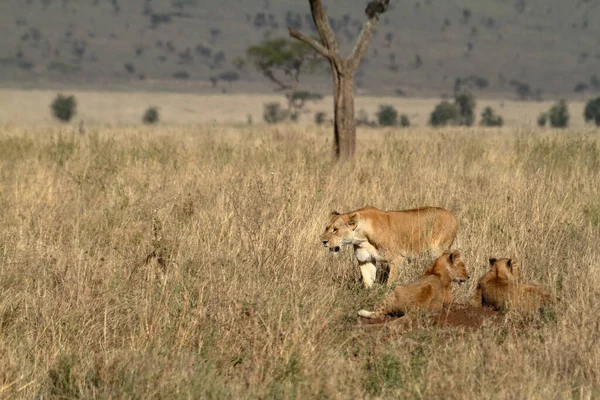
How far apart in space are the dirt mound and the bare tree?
8387 millimetres

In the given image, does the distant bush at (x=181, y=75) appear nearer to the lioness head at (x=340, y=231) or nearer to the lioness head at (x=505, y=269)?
the lioness head at (x=340, y=231)

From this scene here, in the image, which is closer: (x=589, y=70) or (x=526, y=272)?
(x=526, y=272)

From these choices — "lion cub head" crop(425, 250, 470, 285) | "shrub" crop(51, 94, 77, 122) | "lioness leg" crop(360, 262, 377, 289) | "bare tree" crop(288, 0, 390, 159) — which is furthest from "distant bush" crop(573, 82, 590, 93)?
"lion cub head" crop(425, 250, 470, 285)

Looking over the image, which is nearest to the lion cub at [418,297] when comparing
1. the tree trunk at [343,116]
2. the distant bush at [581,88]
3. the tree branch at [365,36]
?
the tree trunk at [343,116]

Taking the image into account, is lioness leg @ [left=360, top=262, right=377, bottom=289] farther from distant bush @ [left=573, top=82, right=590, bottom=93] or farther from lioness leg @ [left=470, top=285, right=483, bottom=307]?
distant bush @ [left=573, top=82, right=590, bottom=93]

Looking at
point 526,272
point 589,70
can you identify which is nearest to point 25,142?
point 526,272

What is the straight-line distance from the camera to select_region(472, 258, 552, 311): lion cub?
6.72 m

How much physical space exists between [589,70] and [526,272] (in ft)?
321

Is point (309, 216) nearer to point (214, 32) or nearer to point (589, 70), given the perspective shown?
point (589, 70)

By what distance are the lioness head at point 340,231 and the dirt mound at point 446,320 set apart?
1.12 meters

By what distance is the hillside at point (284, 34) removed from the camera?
97938mm

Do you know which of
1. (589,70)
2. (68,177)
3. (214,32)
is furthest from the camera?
(214,32)

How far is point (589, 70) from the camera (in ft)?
332

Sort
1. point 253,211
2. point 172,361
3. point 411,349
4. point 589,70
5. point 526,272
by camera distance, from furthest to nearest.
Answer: point 589,70, point 253,211, point 526,272, point 411,349, point 172,361
